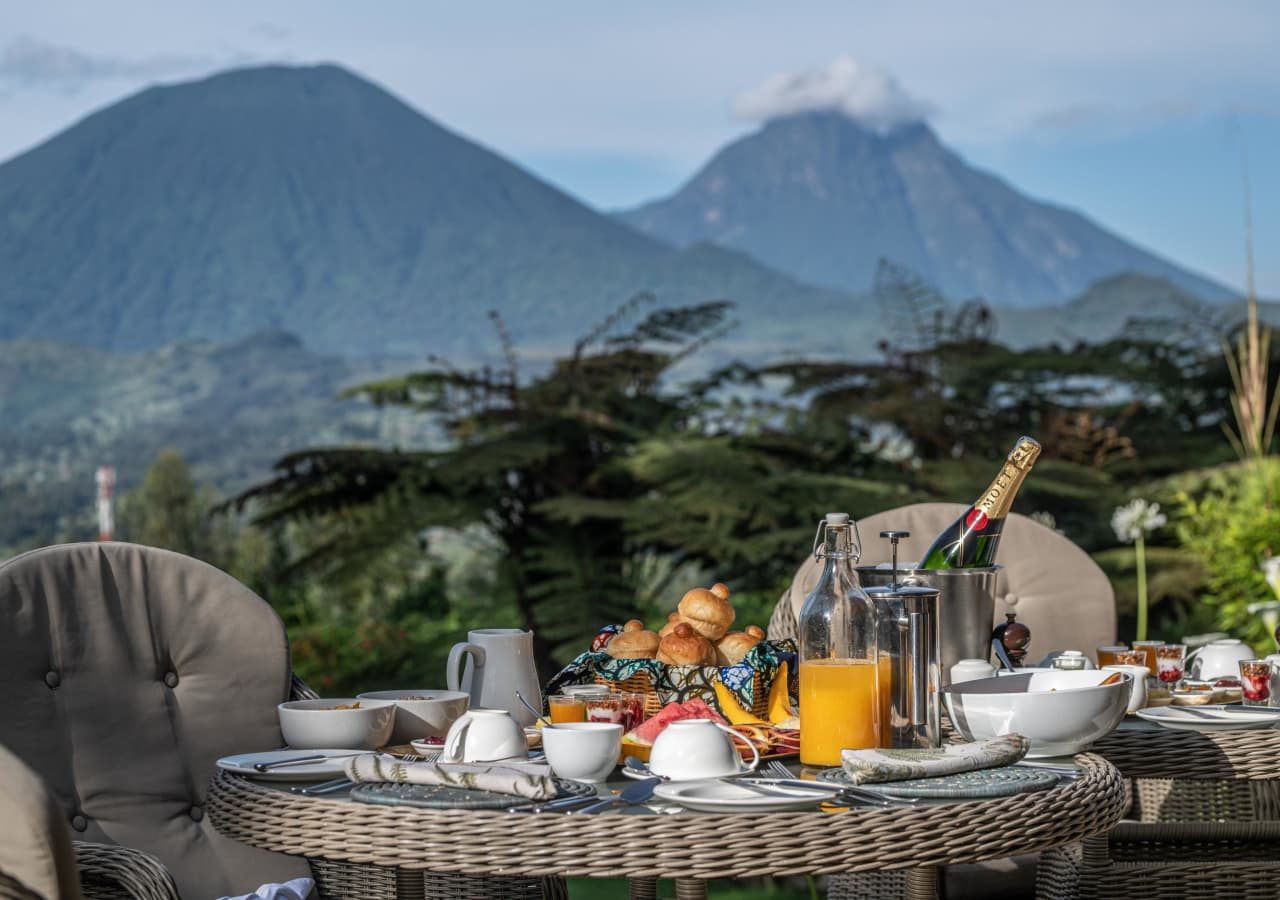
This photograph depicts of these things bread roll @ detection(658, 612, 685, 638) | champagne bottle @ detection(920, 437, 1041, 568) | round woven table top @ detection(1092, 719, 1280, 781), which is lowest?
round woven table top @ detection(1092, 719, 1280, 781)

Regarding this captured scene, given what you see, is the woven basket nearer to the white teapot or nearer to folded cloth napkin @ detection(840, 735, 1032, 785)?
folded cloth napkin @ detection(840, 735, 1032, 785)

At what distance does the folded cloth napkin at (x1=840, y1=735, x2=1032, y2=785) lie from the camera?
49.1 inches

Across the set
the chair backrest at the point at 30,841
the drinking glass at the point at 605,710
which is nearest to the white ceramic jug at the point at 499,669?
the drinking glass at the point at 605,710

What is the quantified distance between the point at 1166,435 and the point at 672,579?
86.0 inches

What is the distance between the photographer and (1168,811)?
2.20 meters

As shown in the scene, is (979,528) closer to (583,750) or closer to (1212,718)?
(1212,718)

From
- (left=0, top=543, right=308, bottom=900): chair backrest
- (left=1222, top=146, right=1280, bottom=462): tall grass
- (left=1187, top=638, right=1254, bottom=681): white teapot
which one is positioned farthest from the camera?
(left=1222, top=146, right=1280, bottom=462): tall grass

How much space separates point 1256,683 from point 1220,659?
23cm

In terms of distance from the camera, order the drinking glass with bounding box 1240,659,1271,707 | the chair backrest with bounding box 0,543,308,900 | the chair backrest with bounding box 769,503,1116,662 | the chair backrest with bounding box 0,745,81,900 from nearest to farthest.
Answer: the chair backrest with bounding box 0,745,81,900 < the chair backrest with bounding box 0,543,308,900 < the drinking glass with bounding box 1240,659,1271,707 < the chair backrest with bounding box 769,503,1116,662

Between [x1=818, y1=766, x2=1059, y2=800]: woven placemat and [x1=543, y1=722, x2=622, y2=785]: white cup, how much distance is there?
194mm

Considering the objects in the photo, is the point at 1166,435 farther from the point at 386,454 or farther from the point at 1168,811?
the point at 1168,811

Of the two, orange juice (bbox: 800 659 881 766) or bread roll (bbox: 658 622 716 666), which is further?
bread roll (bbox: 658 622 716 666)

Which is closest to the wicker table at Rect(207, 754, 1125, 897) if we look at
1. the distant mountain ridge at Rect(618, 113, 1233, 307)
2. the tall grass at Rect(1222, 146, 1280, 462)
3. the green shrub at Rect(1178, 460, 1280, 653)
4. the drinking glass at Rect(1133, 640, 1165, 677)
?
the drinking glass at Rect(1133, 640, 1165, 677)

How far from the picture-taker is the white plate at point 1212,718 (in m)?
1.59
